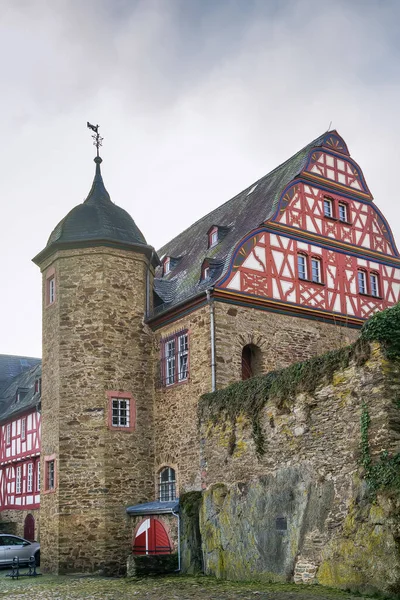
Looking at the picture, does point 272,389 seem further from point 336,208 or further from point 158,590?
point 336,208

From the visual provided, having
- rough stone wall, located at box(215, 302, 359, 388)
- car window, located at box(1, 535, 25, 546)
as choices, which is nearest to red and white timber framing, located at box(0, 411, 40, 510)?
car window, located at box(1, 535, 25, 546)

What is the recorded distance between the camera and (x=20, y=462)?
33812 millimetres

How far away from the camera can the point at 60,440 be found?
860 inches

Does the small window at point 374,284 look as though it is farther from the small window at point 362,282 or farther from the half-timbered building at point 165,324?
the small window at point 362,282

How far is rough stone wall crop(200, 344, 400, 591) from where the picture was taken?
1325 cm

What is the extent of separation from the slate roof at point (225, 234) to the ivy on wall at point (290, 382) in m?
3.84

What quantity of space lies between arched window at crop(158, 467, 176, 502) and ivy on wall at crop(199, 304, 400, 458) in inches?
127

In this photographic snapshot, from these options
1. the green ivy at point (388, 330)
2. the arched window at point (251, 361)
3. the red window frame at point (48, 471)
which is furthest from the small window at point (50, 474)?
the green ivy at point (388, 330)

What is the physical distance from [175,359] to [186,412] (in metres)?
1.71

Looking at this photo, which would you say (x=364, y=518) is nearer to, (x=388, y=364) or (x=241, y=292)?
(x=388, y=364)

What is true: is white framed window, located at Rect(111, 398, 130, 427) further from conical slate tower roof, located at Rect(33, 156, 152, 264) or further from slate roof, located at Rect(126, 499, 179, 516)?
conical slate tower roof, located at Rect(33, 156, 152, 264)

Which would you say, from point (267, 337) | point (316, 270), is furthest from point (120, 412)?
point (316, 270)

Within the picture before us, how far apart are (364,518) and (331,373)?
9.40 feet

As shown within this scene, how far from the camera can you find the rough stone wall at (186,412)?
20969 millimetres
